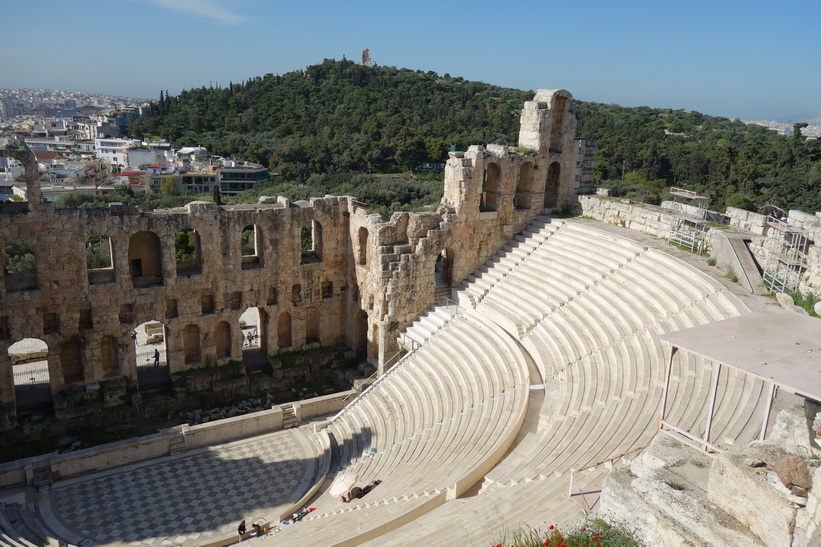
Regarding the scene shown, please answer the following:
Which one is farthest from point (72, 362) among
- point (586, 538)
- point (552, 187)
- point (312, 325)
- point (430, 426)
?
point (552, 187)

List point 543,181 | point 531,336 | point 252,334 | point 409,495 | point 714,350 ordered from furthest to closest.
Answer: point 252,334 → point 543,181 → point 531,336 → point 409,495 → point 714,350

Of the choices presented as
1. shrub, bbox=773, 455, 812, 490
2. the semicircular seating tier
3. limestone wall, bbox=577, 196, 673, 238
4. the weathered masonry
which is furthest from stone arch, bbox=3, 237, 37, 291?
shrub, bbox=773, 455, 812, 490

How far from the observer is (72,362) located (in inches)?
821

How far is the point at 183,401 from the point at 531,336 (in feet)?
40.4

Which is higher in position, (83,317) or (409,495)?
(83,317)

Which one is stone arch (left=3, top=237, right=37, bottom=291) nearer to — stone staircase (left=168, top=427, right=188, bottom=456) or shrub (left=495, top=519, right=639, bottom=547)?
stone staircase (left=168, top=427, right=188, bottom=456)

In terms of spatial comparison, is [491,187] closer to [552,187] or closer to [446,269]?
[552,187]

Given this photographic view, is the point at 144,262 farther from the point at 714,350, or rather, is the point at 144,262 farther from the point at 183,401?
the point at 714,350

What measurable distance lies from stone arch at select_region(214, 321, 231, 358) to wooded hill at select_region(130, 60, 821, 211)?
26.3m

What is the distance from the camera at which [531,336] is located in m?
18.8

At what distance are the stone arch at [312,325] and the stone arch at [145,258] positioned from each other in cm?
590

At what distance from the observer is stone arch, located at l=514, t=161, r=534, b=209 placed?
25.0 meters

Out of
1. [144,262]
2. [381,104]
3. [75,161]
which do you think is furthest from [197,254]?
[75,161]

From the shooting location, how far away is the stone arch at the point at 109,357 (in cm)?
2100
